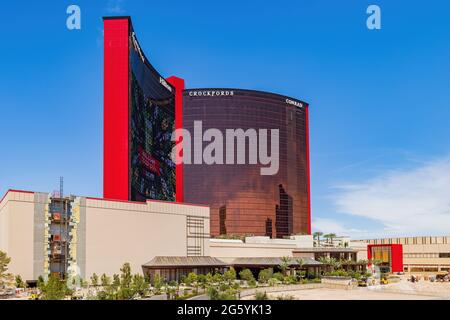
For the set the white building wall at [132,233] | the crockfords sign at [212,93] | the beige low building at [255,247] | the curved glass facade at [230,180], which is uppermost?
the crockfords sign at [212,93]

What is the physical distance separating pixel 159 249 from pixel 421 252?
319 ft

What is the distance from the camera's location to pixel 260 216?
194 m

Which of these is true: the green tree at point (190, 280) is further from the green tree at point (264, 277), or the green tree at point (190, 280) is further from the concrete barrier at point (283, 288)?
the green tree at point (264, 277)

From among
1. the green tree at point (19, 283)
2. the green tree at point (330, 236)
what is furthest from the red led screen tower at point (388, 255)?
the green tree at point (19, 283)

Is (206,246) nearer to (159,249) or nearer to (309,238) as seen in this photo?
(159,249)

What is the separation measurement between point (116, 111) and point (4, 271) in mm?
33313

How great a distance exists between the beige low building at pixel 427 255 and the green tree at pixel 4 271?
124 m

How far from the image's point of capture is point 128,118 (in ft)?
298

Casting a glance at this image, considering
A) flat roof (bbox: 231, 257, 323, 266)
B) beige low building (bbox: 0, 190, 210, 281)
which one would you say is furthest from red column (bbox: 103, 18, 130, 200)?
flat roof (bbox: 231, 257, 323, 266)

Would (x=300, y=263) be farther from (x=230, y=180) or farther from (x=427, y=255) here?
(x=230, y=180)

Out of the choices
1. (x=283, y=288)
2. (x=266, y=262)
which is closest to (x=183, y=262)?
(x=283, y=288)

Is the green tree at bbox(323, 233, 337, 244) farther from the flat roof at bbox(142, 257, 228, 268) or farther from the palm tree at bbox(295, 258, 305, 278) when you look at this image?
the flat roof at bbox(142, 257, 228, 268)

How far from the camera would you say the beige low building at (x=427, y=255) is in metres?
153

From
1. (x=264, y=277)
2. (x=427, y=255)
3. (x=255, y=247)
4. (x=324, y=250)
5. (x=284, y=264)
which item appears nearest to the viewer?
(x=264, y=277)
